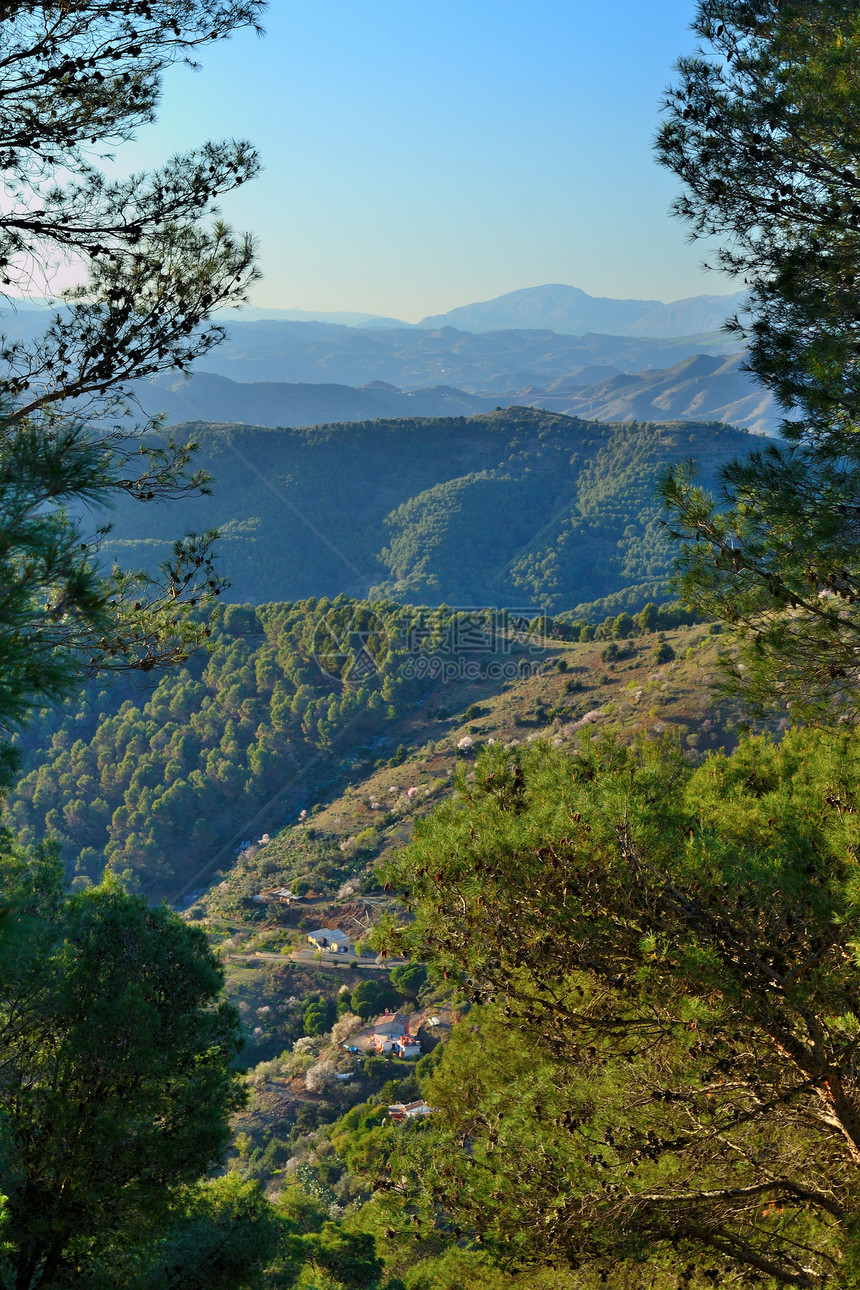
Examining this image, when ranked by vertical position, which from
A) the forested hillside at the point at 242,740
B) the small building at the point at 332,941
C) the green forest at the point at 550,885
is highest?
the green forest at the point at 550,885

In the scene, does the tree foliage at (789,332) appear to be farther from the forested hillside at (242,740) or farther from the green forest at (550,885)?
the forested hillside at (242,740)

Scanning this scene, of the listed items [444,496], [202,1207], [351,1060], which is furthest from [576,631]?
[444,496]

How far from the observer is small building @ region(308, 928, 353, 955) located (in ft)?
97.2

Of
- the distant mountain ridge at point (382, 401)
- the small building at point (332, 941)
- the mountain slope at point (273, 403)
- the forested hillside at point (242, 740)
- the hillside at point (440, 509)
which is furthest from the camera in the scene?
the distant mountain ridge at point (382, 401)

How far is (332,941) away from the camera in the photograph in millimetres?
29688

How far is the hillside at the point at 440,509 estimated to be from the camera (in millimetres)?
74438

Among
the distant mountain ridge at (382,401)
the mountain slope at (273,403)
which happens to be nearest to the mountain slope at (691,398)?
the distant mountain ridge at (382,401)

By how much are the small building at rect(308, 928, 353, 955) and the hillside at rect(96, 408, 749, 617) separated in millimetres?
41897

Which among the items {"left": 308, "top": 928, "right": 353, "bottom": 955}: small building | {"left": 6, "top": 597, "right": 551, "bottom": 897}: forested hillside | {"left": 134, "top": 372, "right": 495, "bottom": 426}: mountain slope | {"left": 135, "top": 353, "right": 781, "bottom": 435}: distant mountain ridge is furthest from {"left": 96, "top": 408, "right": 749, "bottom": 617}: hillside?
{"left": 134, "top": 372, "right": 495, "bottom": 426}: mountain slope

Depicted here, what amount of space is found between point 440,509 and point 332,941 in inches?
2373

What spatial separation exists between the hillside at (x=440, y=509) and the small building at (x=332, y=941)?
137 ft

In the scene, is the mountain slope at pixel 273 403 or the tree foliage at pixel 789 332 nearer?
the tree foliage at pixel 789 332

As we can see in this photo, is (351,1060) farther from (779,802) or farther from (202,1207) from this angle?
(779,802)

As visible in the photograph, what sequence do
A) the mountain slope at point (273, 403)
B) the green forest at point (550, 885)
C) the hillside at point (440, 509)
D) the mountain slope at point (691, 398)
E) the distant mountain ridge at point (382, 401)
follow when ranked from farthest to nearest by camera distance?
the mountain slope at point (691, 398) → the distant mountain ridge at point (382, 401) → the mountain slope at point (273, 403) → the hillside at point (440, 509) → the green forest at point (550, 885)
